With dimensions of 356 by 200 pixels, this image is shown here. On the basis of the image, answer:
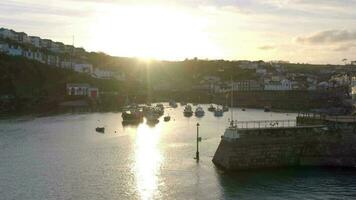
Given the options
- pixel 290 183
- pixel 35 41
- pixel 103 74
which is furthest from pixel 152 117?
pixel 103 74

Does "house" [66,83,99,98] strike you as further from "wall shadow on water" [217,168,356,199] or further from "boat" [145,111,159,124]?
"wall shadow on water" [217,168,356,199]

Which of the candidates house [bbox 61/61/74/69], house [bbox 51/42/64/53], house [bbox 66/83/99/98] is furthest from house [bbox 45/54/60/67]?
house [bbox 51/42/64/53]

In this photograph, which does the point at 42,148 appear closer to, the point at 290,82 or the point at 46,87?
the point at 46,87

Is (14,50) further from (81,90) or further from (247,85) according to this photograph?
(247,85)

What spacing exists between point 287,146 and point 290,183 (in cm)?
456

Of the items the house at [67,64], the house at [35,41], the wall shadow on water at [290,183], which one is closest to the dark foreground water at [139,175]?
the wall shadow on water at [290,183]

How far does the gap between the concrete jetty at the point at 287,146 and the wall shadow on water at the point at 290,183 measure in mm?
839

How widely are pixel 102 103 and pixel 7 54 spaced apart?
88.2 feet

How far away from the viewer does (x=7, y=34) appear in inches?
5906

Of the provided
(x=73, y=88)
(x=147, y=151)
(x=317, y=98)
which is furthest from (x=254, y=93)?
(x=147, y=151)

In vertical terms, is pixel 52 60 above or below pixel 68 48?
below

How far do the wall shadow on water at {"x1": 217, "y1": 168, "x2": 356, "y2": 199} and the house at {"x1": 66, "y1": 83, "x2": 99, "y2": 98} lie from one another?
9707cm

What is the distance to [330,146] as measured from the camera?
1378 inches

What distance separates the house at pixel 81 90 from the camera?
12539 cm
